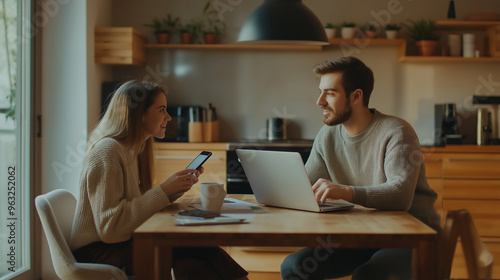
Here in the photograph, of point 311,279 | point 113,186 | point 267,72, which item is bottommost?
point 311,279

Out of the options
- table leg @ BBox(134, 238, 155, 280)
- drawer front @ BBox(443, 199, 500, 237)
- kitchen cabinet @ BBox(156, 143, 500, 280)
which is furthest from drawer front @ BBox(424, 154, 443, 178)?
table leg @ BBox(134, 238, 155, 280)

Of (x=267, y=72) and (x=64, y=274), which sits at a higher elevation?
(x=267, y=72)

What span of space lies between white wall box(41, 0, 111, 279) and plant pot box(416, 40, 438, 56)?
2.54 metres

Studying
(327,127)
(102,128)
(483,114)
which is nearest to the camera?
(102,128)

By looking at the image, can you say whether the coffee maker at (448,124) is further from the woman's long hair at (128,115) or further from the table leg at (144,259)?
the table leg at (144,259)

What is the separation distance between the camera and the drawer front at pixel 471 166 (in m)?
3.99

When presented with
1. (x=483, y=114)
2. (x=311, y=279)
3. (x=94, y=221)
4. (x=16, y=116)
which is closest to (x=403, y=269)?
(x=311, y=279)

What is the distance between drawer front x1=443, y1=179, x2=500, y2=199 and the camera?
400cm

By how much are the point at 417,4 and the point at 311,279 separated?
314 cm

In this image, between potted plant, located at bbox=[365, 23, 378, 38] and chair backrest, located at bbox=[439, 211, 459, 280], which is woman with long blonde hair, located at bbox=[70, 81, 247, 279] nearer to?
chair backrest, located at bbox=[439, 211, 459, 280]

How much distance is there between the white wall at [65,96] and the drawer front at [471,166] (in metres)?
2.56

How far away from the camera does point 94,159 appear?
1889 millimetres

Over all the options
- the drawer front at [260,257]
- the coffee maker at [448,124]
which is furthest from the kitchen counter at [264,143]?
the drawer front at [260,257]

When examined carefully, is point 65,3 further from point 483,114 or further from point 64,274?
point 483,114
